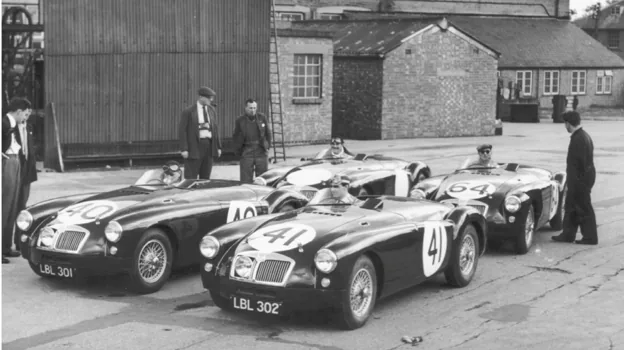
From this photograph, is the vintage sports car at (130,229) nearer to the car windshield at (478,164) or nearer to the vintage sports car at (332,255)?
the vintage sports car at (332,255)

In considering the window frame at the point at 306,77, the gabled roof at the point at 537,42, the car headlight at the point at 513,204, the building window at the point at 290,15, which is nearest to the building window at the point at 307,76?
the window frame at the point at 306,77

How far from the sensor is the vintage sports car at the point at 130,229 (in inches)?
374

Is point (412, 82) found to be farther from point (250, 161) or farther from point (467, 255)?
point (467, 255)

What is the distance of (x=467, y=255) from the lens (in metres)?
10.3

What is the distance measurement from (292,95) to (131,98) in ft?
28.0

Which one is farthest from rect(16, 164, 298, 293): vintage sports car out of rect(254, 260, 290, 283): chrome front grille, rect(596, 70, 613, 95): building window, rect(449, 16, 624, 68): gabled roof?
rect(596, 70, 613, 95): building window

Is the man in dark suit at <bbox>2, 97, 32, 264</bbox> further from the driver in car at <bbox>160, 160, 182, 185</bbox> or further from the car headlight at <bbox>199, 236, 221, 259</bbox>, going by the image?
the car headlight at <bbox>199, 236, 221, 259</bbox>

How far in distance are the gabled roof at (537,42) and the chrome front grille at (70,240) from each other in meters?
41.5

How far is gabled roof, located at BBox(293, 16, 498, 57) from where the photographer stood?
33188mm

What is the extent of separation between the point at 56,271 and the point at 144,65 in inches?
506

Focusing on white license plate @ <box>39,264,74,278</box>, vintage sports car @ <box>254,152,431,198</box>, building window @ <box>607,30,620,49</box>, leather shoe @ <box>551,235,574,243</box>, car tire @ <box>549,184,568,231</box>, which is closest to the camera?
white license plate @ <box>39,264,74,278</box>

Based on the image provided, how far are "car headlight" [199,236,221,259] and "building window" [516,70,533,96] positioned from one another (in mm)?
43540

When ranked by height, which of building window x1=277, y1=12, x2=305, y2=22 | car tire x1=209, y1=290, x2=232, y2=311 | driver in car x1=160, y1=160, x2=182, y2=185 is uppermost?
building window x1=277, y1=12, x2=305, y2=22

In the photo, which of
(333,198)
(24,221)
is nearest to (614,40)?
(333,198)
